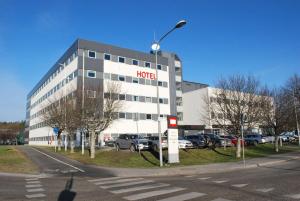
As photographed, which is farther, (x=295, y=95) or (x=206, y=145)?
(x=295, y=95)

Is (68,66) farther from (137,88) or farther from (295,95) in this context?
(295,95)

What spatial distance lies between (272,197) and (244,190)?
1.45m

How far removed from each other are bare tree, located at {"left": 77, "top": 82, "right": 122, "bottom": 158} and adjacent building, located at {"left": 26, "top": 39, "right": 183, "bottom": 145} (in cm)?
1558

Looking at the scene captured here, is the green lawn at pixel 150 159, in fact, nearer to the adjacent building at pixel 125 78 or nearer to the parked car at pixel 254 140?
the parked car at pixel 254 140

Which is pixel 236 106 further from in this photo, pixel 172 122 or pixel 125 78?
pixel 125 78

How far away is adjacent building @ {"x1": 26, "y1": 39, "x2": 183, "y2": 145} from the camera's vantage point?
51.6 meters

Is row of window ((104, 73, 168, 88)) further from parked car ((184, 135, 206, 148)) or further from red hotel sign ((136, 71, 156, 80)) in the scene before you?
parked car ((184, 135, 206, 148))

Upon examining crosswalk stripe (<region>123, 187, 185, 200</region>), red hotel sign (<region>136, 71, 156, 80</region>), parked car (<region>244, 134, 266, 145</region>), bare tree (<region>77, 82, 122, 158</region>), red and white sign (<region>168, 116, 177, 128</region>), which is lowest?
crosswalk stripe (<region>123, 187, 185, 200</region>)

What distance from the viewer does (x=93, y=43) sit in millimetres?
53250

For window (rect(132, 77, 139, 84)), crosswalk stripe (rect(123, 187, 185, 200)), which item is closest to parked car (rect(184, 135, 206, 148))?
crosswalk stripe (rect(123, 187, 185, 200))

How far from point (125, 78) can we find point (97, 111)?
26.1 meters

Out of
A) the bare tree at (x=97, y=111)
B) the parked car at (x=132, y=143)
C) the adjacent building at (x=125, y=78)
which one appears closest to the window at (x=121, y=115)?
the adjacent building at (x=125, y=78)

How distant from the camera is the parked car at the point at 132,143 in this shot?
28.9 m

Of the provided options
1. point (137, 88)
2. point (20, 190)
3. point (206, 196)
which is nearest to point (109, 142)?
point (137, 88)
